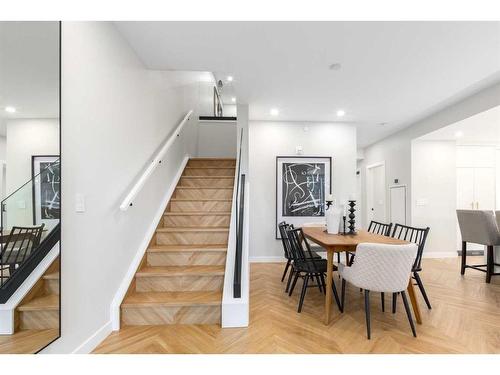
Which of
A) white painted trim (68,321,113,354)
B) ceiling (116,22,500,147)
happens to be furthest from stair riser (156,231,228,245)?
ceiling (116,22,500,147)

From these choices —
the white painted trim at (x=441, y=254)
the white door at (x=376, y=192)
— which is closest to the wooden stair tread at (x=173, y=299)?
the white painted trim at (x=441, y=254)

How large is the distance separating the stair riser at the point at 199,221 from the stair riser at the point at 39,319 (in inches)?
77.3

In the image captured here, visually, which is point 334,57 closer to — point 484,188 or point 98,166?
point 98,166

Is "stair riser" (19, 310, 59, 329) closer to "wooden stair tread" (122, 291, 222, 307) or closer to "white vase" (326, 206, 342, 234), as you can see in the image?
"wooden stair tread" (122, 291, 222, 307)

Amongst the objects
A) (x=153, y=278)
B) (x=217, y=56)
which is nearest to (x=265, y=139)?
(x=217, y=56)

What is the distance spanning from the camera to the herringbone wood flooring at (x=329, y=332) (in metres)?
2.07

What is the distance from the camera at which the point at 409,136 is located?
18.4ft

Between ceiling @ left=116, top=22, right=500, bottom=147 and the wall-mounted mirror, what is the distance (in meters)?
1.08

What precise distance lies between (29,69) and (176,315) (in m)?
2.14

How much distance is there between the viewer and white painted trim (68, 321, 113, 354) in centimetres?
187

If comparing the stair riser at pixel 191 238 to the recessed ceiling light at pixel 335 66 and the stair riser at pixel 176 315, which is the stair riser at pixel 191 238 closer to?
the stair riser at pixel 176 315
